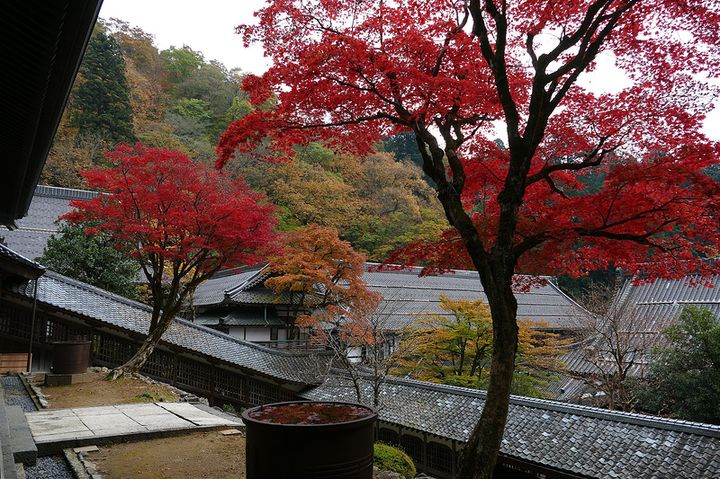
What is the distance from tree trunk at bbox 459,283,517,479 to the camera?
566cm

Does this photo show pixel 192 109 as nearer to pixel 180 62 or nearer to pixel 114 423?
pixel 180 62

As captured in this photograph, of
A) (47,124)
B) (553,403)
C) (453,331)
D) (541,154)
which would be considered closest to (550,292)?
(453,331)

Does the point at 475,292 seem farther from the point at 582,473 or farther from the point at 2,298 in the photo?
the point at 2,298

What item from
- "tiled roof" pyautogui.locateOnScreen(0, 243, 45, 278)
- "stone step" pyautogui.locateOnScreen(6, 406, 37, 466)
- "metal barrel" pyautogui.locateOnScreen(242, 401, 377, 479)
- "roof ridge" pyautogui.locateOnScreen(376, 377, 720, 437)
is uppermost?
"tiled roof" pyautogui.locateOnScreen(0, 243, 45, 278)

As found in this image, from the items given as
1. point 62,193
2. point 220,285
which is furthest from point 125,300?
point 62,193

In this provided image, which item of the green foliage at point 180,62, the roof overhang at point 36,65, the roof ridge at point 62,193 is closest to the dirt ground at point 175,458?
the roof overhang at point 36,65

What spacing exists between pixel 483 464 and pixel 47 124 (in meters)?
6.09

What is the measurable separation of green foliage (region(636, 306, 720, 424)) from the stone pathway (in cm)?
1201

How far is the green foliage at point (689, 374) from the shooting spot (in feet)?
43.4

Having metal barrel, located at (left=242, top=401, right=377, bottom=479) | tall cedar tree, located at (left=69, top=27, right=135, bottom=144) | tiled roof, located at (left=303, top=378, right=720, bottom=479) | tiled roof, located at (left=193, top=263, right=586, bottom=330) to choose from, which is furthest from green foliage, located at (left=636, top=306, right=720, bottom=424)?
tall cedar tree, located at (left=69, top=27, right=135, bottom=144)

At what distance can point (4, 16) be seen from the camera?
3623mm

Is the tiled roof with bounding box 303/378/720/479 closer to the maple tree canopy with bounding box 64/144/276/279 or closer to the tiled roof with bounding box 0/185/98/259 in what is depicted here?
the maple tree canopy with bounding box 64/144/276/279

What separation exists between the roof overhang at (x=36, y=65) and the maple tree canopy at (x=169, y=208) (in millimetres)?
6827

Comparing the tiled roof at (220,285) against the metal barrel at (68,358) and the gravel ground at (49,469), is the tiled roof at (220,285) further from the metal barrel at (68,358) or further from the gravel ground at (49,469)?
the gravel ground at (49,469)
